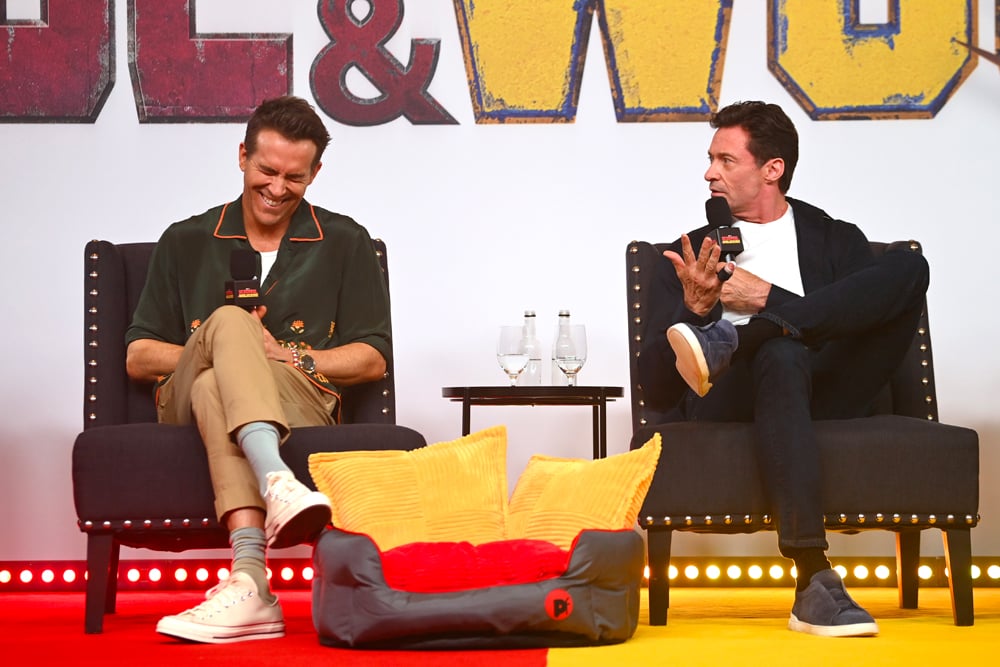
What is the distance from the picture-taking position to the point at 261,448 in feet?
7.68

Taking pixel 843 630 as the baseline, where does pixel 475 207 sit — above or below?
above

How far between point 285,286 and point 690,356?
102 centimetres

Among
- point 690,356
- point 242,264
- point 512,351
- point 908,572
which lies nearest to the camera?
point 690,356

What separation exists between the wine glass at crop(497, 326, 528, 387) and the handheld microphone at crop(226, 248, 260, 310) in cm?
98

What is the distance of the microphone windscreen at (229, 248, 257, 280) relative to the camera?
2.79m

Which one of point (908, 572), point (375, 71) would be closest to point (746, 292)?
point (908, 572)

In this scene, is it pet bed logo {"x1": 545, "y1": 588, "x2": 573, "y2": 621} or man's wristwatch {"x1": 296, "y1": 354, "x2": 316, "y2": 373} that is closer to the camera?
pet bed logo {"x1": 545, "y1": 588, "x2": 573, "y2": 621}

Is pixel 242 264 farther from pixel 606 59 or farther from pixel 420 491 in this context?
pixel 606 59

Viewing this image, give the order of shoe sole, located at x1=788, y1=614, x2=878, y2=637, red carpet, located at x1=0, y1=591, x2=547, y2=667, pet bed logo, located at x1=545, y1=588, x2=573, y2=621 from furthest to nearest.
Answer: shoe sole, located at x1=788, y1=614, x2=878, y2=637, pet bed logo, located at x1=545, y1=588, x2=573, y2=621, red carpet, located at x1=0, y1=591, x2=547, y2=667

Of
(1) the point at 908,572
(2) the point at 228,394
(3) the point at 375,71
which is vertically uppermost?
(3) the point at 375,71

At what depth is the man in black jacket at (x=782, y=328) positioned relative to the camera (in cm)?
246

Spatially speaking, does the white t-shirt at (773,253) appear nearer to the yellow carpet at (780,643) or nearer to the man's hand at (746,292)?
the man's hand at (746,292)

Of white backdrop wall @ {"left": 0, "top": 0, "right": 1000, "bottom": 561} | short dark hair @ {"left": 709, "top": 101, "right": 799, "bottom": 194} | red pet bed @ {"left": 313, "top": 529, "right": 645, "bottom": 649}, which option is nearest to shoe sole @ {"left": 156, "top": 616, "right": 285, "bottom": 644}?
red pet bed @ {"left": 313, "top": 529, "right": 645, "bottom": 649}

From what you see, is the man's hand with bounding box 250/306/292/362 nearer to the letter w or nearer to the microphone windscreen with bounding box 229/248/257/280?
the microphone windscreen with bounding box 229/248/257/280
